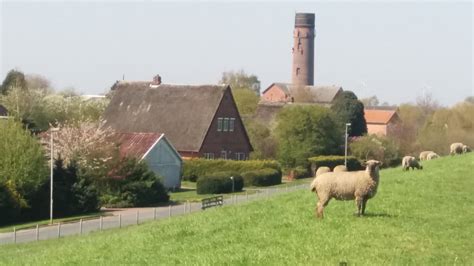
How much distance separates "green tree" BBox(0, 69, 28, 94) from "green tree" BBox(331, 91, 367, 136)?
38731 millimetres

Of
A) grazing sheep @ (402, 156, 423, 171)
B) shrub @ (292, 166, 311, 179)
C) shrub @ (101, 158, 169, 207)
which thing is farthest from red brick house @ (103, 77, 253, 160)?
grazing sheep @ (402, 156, 423, 171)

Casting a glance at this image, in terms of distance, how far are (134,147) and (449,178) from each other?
128 ft

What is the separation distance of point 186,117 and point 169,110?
7.85ft

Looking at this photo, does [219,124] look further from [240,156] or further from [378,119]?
[378,119]

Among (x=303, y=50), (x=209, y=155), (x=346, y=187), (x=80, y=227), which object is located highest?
(x=303, y=50)

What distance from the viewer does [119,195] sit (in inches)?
2313

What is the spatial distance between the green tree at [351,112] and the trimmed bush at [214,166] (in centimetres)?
2855

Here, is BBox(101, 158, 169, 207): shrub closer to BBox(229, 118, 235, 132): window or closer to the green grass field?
BBox(229, 118, 235, 132): window

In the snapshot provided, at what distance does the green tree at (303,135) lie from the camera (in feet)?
302

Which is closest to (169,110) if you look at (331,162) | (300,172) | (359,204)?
(300,172)

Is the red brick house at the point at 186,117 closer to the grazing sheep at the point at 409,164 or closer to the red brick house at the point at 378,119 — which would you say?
the grazing sheep at the point at 409,164

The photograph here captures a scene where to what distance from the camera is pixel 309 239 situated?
17.0 meters

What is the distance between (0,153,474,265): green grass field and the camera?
1554 centimetres

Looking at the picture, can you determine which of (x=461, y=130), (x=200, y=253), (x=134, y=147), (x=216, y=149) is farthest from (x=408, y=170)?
(x=461, y=130)
